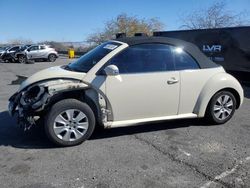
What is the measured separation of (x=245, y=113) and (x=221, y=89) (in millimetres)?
1367

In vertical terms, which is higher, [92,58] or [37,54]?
[92,58]

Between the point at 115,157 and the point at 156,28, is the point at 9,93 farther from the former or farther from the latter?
the point at 156,28

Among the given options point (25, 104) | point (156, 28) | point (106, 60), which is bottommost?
point (25, 104)

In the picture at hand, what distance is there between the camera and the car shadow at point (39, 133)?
194 inches

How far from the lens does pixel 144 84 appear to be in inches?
199

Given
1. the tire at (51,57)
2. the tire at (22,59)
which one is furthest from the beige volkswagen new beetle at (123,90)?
the tire at (51,57)

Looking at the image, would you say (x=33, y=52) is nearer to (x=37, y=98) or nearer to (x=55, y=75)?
(x=55, y=75)

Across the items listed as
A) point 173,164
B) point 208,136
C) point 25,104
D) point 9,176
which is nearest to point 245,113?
point 208,136

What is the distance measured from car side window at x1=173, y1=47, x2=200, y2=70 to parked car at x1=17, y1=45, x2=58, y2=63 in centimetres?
2433

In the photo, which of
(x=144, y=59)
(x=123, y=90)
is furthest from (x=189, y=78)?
(x=123, y=90)

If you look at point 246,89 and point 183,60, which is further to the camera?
point 246,89

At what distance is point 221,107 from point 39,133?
322 centimetres

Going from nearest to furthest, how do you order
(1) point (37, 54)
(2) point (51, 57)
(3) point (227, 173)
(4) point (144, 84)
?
(3) point (227, 173) → (4) point (144, 84) → (1) point (37, 54) → (2) point (51, 57)

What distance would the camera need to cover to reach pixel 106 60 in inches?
195
